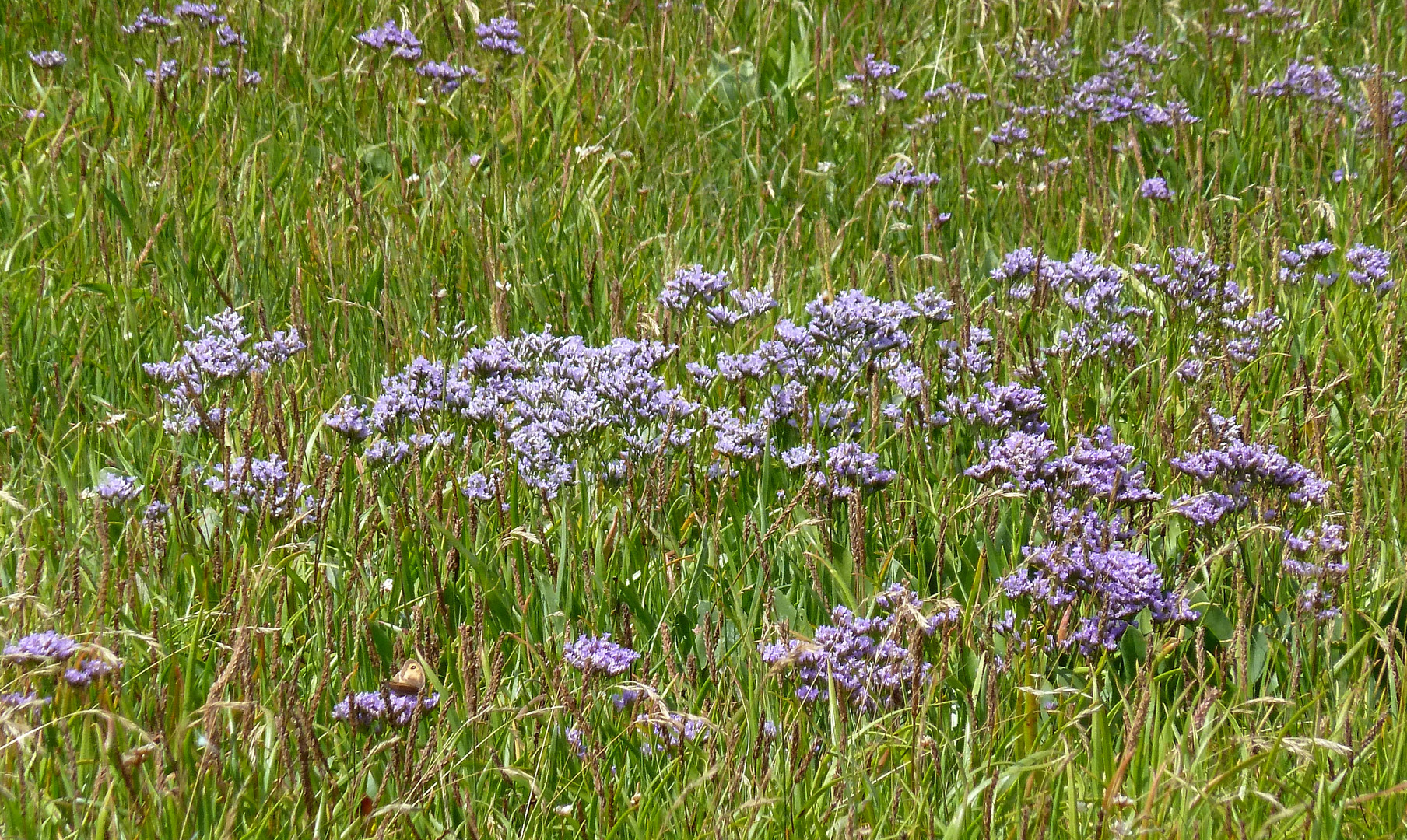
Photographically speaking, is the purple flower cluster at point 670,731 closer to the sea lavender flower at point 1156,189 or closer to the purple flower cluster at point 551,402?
the purple flower cluster at point 551,402

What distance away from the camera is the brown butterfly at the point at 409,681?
80.5 inches

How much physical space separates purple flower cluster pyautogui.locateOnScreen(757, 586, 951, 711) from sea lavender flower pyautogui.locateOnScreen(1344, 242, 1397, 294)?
209cm

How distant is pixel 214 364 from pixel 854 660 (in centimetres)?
152

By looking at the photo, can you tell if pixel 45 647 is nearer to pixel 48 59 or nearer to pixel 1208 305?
pixel 1208 305

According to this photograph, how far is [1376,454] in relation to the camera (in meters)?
2.62

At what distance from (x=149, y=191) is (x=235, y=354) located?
161 cm

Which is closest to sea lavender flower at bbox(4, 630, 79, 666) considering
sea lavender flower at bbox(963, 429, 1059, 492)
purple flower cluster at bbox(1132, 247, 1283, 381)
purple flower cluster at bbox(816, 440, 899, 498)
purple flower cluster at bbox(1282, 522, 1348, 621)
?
purple flower cluster at bbox(816, 440, 899, 498)

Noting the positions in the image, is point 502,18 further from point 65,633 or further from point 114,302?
point 65,633

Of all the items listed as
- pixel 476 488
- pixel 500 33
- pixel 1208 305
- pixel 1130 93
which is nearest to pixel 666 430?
pixel 476 488

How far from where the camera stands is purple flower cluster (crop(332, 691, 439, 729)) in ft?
6.15

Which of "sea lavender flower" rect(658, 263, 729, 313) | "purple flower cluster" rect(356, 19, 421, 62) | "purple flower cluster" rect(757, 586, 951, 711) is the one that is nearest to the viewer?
"purple flower cluster" rect(757, 586, 951, 711)

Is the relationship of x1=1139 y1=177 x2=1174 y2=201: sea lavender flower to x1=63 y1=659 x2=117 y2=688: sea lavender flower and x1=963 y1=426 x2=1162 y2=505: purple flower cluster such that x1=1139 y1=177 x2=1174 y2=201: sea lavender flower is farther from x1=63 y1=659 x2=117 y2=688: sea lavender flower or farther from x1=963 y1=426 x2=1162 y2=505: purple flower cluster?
x1=63 y1=659 x2=117 y2=688: sea lavender flower

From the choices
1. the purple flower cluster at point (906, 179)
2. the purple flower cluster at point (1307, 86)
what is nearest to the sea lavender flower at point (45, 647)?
the purple flower cluster at point (906, 179)

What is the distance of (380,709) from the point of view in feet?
6.31
